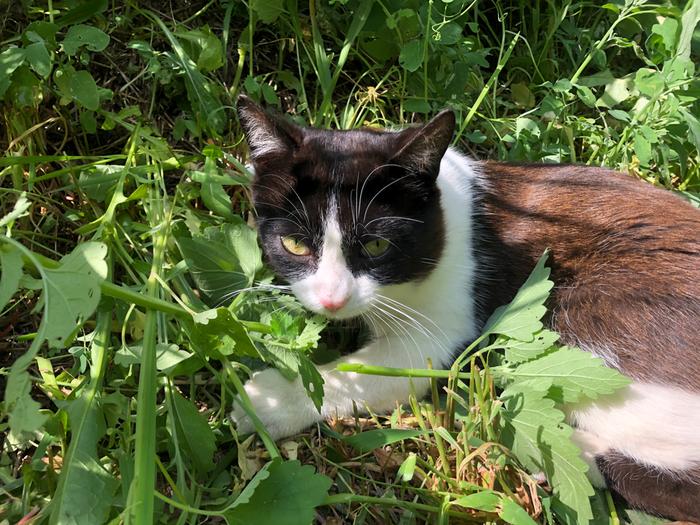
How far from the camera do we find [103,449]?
1877 mm

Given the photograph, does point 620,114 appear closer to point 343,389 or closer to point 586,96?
point 586,96

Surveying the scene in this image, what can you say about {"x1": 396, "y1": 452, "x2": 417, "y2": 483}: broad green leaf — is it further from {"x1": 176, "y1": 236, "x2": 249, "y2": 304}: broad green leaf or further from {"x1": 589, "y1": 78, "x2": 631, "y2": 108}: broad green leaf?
{"x1": 589, "y1": 78, "x2": 631, "y2": 108}: broad green leaf

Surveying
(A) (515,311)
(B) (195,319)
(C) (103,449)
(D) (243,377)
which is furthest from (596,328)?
(C) (103,449)

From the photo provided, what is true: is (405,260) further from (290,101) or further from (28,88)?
(28,88)

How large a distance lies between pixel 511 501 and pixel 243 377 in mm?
956

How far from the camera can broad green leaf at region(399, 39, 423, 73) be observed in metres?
2.76

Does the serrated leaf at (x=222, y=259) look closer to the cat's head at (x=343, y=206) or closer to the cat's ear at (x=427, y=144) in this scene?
the cat's head at (x=343, y=206)

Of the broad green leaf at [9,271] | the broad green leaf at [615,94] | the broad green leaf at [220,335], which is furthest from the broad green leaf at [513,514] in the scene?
the broad green leaf at [615,94]

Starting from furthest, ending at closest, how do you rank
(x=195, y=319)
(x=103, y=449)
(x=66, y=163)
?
(x=66, y=163) → (x=103, y=449) → (x=195, y=319)

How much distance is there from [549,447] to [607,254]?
819 mm

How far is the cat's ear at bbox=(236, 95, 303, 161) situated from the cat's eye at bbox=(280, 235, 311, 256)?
0.90 feet

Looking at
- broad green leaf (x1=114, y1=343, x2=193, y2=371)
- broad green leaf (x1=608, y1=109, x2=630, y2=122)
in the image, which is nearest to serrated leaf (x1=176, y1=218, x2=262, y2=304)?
broad green leaf (x1=114, y1=343, x2=193, y2=371)

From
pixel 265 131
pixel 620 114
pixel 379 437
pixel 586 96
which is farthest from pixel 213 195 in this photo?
pixel 620 114

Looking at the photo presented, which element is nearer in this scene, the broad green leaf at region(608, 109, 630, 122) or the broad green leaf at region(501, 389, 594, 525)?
the broad green leaf at region(501, 389, 594, 525)
